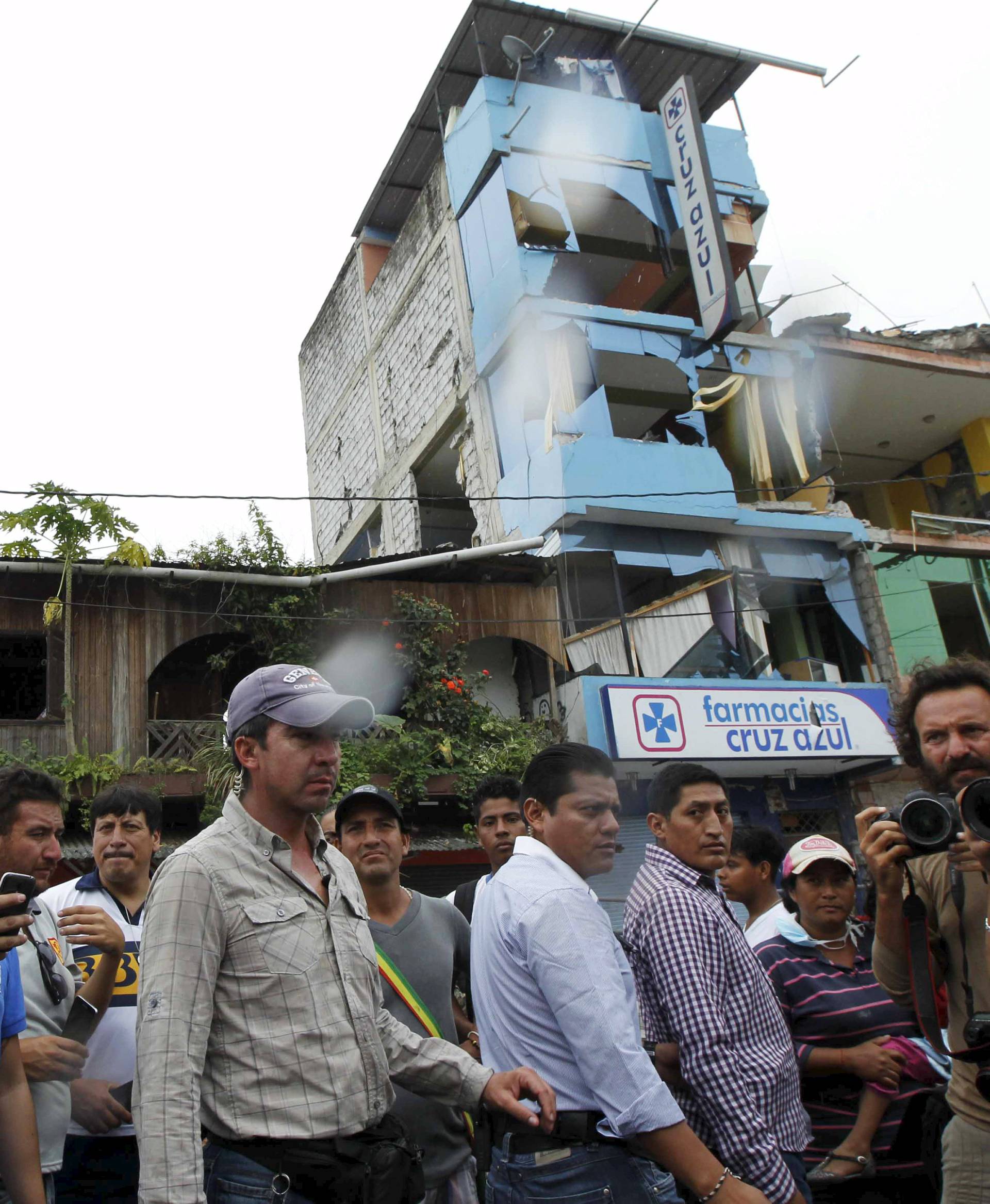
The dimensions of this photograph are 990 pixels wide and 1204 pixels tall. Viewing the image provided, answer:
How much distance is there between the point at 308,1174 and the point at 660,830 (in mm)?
1845

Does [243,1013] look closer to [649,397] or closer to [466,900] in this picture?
[466,900]

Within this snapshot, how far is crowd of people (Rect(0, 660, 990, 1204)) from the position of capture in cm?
227

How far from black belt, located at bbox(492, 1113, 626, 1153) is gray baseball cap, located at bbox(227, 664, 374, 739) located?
3.59ft

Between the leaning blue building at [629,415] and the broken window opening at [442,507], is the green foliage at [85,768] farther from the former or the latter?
the broken window opening at [442,507]

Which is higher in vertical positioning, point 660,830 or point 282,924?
point 660,830

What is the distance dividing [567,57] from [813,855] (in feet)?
60.1

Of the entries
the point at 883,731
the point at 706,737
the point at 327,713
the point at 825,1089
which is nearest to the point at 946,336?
the point at 883,731

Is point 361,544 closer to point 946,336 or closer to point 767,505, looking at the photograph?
point 767,505

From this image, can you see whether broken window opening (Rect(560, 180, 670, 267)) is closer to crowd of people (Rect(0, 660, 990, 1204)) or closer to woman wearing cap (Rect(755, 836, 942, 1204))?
woman wearing cap (Rect(755, 836, 942, 1204))

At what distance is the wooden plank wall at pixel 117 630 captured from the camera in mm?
12805

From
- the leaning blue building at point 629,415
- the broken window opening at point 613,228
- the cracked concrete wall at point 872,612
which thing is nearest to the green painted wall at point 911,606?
the cracked concrete wall at point 872,612

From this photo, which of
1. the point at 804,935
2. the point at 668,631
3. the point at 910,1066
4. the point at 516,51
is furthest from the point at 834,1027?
the point at 516,51

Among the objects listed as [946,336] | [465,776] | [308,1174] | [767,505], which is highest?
[946,336]

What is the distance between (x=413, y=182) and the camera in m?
21.1
